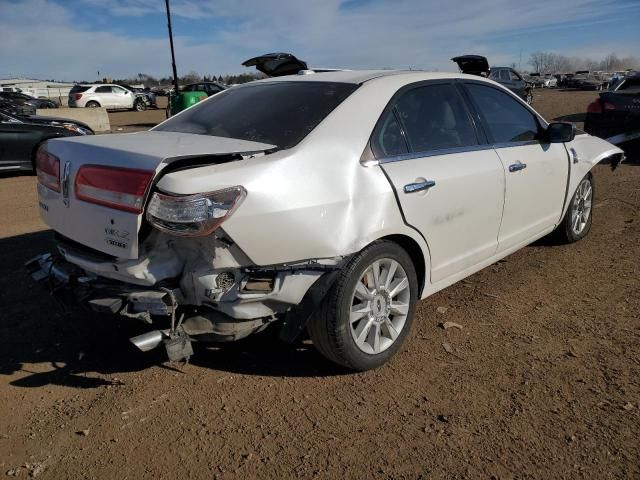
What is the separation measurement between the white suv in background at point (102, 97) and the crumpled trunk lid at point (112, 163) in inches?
1204

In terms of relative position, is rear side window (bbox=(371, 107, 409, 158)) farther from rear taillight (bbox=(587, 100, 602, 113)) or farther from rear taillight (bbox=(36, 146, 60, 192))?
rear taillight (bbox=(587, 100, 602, 113))

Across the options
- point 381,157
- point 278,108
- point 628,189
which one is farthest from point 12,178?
point 628,189

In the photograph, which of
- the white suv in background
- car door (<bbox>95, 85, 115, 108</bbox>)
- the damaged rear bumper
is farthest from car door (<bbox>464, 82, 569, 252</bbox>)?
car door (<bbox>95, 85, 115, 108</bbox>)

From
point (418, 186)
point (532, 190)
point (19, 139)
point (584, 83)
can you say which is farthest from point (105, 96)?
point (584, 83)

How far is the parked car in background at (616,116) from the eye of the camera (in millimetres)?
8938

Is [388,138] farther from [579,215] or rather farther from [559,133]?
[579,215]

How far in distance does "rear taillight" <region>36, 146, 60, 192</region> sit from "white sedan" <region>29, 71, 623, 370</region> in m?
0.02

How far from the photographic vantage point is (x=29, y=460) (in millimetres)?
2398

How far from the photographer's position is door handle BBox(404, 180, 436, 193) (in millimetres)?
3021

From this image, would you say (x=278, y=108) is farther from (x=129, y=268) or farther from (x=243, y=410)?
(x=243, y=410)

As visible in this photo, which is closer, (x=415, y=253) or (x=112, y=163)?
(x=112, y=163)

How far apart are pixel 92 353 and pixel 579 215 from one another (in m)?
4.47

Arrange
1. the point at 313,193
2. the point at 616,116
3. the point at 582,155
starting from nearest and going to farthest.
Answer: the point at 313,193 < the point at 582,155 < the point at 616,116

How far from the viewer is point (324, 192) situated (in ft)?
8.76
